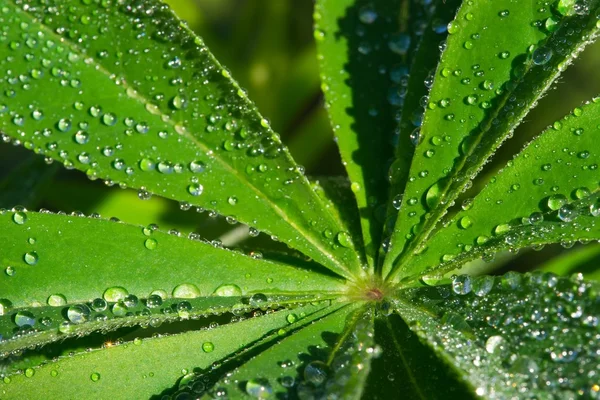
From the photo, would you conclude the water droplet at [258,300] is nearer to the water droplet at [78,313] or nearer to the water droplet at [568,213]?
the water droplet at [78,313]

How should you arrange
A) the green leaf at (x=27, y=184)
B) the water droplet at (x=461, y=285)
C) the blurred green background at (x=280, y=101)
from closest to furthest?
the water droplet at (x=461, y=285), the green leaf at (x=27, y=184), the blurred green background at (x=280, y=101)

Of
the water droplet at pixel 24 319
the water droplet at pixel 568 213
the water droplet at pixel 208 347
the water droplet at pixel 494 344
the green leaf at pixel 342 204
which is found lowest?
the water droplet at pixel 24 319

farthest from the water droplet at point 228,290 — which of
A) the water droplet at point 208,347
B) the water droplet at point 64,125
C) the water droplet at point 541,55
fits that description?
the water droplet at point 541,55

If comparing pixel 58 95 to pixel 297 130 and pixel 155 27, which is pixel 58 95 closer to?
pixel 155 27

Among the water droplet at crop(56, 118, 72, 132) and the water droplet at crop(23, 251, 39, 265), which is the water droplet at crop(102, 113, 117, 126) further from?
the water droplet at crop(23, 251, 39, 265)

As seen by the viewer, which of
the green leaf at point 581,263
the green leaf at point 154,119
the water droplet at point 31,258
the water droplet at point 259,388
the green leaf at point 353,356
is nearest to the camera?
the green leaf at point 353,356

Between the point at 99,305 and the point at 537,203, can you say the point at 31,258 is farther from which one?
the point at 537,203
